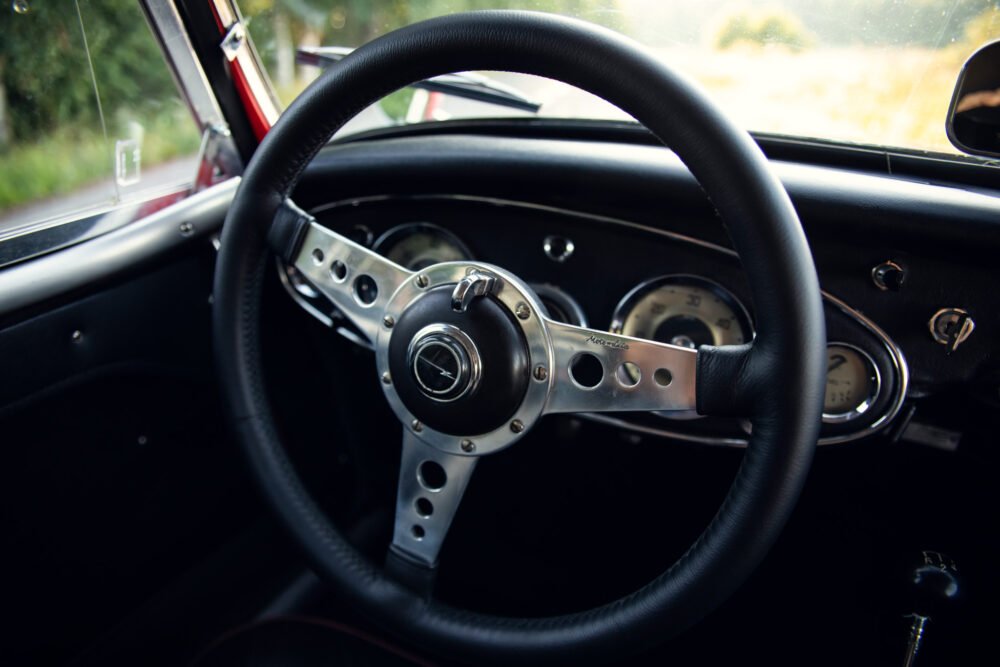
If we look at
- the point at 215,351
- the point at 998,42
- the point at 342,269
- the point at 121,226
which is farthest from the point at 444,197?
the point at 998,42

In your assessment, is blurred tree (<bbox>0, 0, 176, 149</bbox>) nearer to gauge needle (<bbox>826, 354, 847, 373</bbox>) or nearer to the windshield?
the windshield

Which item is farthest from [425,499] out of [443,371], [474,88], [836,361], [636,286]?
[474,88]

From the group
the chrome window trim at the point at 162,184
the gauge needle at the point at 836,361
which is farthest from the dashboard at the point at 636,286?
the chrome window trim at the point at 162,184

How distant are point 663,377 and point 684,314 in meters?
0.33

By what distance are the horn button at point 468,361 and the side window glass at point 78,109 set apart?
83cm

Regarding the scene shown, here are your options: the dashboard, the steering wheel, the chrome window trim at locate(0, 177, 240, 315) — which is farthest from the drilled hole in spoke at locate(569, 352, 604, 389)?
the chrome window trim at locate(0, 177, 240, 315)

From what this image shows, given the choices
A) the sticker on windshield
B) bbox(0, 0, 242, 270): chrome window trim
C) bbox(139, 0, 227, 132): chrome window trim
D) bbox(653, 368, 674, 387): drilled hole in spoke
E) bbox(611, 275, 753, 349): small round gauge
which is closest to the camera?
bbox(653, 368, 674, 387): drilled hole in spoke

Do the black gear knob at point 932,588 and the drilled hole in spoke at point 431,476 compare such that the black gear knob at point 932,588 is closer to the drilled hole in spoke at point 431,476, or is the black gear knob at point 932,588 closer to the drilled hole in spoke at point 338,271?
the drilled hole in spoke at point 431,476

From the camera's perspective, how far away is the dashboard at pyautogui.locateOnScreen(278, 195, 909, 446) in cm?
112

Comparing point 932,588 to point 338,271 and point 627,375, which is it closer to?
point 627,375

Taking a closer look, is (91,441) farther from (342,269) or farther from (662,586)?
(662,586)

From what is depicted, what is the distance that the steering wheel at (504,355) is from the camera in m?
0.79

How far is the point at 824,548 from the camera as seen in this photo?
51.5 inches

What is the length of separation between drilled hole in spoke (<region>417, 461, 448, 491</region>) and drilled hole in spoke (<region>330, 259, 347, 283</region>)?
0.29m
